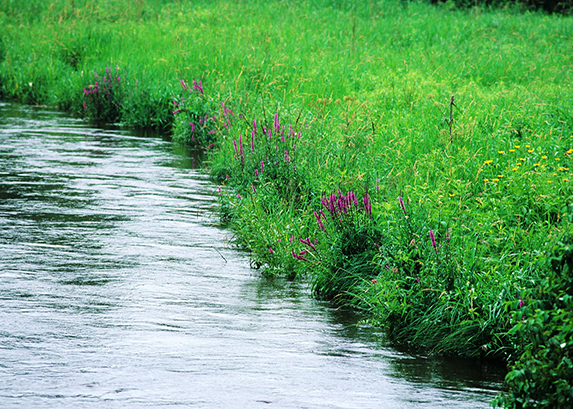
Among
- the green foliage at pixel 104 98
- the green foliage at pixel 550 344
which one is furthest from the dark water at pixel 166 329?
the green foliage at pixel 104 98

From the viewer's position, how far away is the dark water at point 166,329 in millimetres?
4691

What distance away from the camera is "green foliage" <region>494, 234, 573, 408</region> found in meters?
3.79

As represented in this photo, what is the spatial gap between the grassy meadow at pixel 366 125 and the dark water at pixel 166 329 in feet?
1.38

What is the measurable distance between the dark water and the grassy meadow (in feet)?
1.38

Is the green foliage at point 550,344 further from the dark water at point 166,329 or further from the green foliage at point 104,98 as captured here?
the green foliage at point 104,98

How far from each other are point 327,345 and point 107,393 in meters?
1.67

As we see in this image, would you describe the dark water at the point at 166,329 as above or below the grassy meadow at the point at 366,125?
below

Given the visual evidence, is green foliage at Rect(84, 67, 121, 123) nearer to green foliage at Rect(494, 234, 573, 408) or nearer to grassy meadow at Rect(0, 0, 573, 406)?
grassy meadow at Rect(0, 0, 573, 406)

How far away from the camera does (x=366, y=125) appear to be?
29.5 ft

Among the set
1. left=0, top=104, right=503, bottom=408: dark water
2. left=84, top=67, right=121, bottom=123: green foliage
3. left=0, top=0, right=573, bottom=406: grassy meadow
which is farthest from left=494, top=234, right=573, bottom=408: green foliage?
left=84, top=67, right=121, bottom=123: green foliage

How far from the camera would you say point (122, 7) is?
22062 mm

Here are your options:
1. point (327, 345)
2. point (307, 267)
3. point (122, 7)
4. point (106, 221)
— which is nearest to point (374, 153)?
point (307, 267)

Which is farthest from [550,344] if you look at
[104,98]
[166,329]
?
[104,98]

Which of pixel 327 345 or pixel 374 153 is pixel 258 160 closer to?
pixel 374 153
